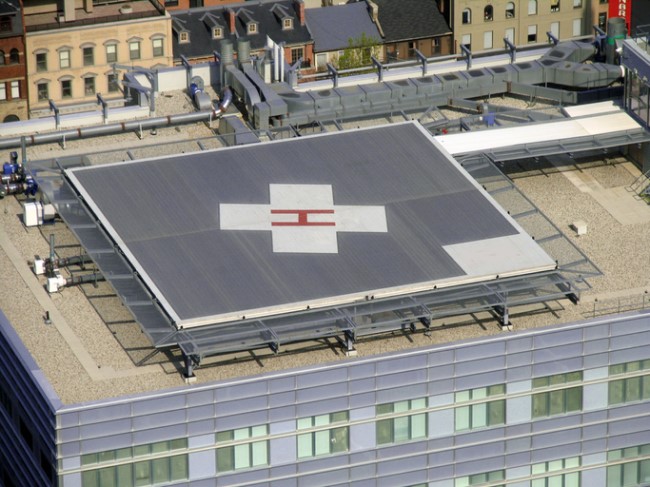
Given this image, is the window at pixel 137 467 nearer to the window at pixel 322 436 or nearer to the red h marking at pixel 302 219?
the window at pixel 322 436

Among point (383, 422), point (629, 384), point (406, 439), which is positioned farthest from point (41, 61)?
point (629, 384)

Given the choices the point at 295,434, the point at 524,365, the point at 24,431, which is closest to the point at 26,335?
the point at 24,431

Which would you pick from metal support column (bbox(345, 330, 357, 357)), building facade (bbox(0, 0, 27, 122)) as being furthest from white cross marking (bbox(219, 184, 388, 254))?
building facade (bbox(0, 0, 27, 122))

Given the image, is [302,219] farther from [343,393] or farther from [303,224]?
[343,393]

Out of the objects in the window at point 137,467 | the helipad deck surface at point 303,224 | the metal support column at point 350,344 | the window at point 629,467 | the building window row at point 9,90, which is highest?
the helipad deck surface at point 303,224

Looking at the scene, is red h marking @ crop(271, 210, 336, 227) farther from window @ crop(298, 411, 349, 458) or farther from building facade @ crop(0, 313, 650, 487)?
window @ crop(298, 411, 349, 458)

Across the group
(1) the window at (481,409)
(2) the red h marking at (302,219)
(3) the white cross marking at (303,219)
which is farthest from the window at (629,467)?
(2) the red h marking at (302,219)
